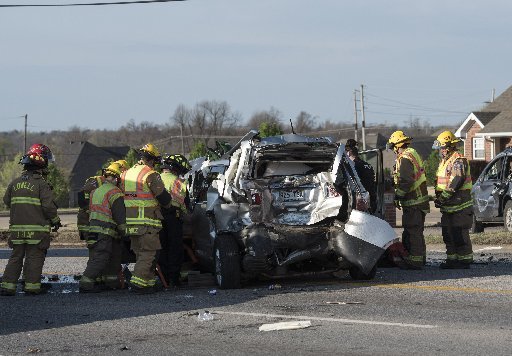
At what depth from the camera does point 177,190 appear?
1404 centimetres

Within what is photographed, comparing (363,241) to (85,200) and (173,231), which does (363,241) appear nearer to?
(173,231)

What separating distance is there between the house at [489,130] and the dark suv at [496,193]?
75.4 feet

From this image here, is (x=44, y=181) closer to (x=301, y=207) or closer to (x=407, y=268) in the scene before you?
(x=301, y=207)

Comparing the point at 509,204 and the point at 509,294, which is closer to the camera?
the point at 509,294

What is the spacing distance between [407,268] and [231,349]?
6516mm

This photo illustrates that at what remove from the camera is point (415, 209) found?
49.7 ft

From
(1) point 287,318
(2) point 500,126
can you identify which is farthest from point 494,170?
(2) point 500,126

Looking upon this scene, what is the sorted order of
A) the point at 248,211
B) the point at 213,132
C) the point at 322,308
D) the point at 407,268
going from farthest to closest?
the point at 213,132
the point at 407,268
the point at 248,211
the point at 322,308

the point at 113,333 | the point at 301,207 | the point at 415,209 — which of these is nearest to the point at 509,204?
the point at 415,209

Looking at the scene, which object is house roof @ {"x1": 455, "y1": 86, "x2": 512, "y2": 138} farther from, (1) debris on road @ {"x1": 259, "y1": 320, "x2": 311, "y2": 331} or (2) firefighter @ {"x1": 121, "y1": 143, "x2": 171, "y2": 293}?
(1) debris on road @ {"x1": 259, "y1": 320, "x2": 311, "y2": 331}

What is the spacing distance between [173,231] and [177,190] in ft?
1.74

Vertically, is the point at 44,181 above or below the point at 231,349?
above

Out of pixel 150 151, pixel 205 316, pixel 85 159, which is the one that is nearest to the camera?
pixel 205 316

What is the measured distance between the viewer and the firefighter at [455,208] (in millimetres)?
15078
